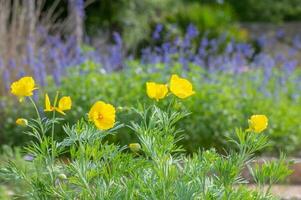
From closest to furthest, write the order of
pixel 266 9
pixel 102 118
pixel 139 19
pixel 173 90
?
1. pixel 102 118
2. pixel 173 90
3. pixel 139 19
4. pixel 266 9

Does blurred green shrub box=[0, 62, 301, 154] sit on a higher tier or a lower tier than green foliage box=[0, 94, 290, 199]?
lower

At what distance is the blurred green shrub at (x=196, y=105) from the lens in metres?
5.55

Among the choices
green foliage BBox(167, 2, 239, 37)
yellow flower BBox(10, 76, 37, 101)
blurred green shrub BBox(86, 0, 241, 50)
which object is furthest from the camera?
green foliage BBox(167, 2, 239, 37)

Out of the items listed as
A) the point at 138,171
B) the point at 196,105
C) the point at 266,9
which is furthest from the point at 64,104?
the point at 266,9

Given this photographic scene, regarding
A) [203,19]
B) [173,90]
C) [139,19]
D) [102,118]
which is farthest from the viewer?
[203,19]

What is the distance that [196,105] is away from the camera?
565 cm

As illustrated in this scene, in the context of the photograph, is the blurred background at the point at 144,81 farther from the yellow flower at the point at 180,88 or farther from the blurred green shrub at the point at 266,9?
the blurred green shrub at the point at 266,9

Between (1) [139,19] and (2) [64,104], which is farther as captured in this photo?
(1) [139,19]

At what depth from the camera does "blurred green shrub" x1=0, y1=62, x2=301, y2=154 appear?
5.55 meters

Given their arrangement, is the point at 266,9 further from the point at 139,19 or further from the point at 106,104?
the point at 106,104

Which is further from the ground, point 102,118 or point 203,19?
point 102,118

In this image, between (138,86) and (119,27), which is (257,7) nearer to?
(119,27)

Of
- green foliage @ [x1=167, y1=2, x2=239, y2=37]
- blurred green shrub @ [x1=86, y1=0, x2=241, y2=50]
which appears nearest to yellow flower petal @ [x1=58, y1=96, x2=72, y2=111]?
blurred green shrub @ [x1=86, y1=0, x2=241, y2=50]

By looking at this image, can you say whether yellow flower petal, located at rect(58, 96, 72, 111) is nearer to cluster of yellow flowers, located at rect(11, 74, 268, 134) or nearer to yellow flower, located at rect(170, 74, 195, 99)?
cluster of yellow flowers, located at rect(11, 74, 268, 134)
